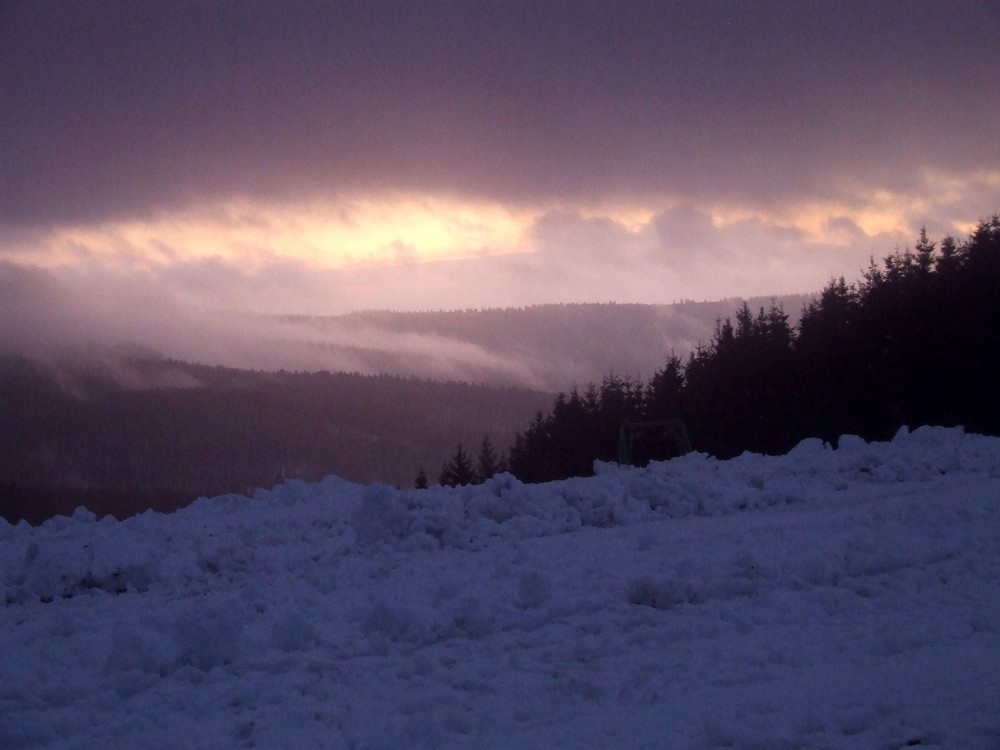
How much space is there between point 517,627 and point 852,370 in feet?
106

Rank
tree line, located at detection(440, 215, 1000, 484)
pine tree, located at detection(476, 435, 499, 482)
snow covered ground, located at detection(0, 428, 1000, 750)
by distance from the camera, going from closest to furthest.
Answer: snow covered ground, located at detection(0, 428, 1000, 750) → tree line, located at detection(440, 215, 1000, 484) → pine tree, located at detection(476, 435, 499, 482)

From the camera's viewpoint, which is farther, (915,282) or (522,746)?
(915,282)

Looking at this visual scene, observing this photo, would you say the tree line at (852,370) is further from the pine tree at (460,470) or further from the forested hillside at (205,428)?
the forested hillside at (205,428)

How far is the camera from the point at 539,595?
7715 mm

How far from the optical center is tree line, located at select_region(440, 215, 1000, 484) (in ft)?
107

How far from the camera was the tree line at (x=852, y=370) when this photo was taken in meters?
32.5

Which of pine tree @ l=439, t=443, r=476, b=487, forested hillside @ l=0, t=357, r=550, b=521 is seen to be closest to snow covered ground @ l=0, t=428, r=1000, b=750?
forested hillside @ l=0, t=357, r=550, b=521

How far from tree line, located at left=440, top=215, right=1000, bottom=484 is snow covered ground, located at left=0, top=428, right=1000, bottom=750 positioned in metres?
22.3

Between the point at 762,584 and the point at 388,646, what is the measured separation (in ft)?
11.4

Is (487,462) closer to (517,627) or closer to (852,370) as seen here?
(852,370)

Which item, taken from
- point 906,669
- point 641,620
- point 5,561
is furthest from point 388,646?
point 5,561

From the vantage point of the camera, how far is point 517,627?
23.5 feet

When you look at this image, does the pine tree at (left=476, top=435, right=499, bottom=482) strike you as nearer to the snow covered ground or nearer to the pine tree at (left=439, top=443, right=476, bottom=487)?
the pine tree at (left=439, top=443, right=476, bottom=487)

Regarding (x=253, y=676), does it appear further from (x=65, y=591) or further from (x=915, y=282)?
(x=915, y=282)
